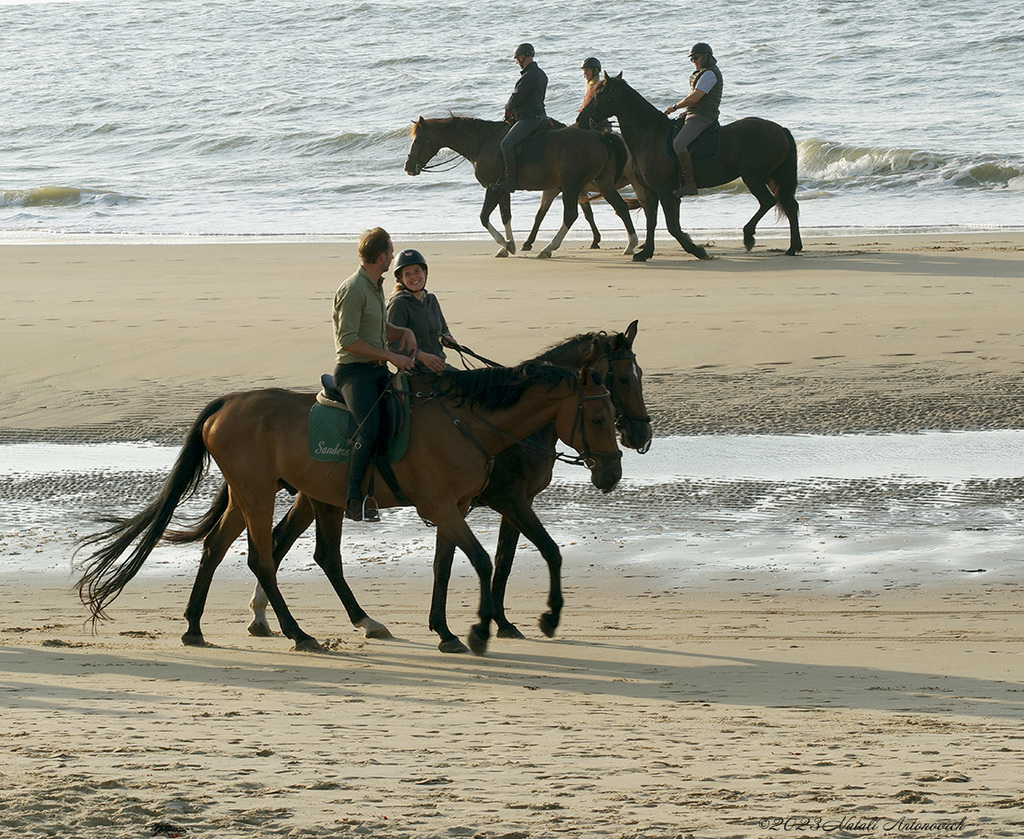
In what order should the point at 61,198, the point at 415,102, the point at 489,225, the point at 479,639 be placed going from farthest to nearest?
1. the point at 415,102
2. the point at 61,198
3. the point at 489,225
4. the point at 479,639

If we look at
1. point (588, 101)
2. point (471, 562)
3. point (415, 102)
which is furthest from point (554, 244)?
point (415, 102)

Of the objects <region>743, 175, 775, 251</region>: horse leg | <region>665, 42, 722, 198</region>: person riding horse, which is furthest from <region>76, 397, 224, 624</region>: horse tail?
<region>743, 175, 775, 251</region>: horse leg

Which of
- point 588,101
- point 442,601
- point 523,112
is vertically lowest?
point 442,601

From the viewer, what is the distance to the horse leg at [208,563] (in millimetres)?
6328

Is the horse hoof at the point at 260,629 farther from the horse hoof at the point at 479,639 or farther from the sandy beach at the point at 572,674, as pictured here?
the horse hoof at the point at 479,639

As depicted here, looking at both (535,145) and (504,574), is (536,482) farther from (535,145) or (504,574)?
(535,145)

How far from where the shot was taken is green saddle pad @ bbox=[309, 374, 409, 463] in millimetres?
6426

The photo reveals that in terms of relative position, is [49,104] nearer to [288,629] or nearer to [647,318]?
[647,318]

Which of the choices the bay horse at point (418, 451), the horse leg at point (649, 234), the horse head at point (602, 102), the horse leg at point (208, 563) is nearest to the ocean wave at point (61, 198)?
the horse head at point (602, 102)

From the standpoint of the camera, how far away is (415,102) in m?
43.4

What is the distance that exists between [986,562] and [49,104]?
47.5 m

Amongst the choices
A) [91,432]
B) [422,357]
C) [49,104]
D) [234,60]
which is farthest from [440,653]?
[234,60]

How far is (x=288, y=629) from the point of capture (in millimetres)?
6273

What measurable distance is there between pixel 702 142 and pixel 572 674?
43.6ft
